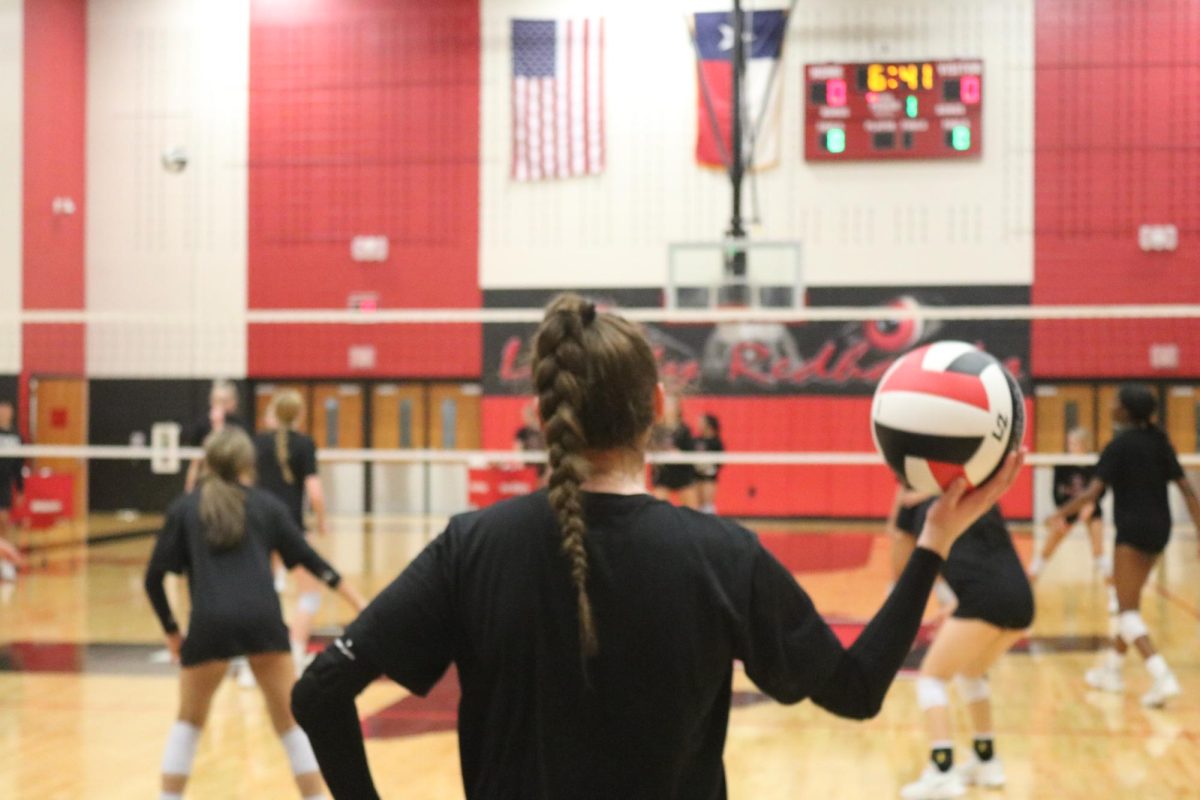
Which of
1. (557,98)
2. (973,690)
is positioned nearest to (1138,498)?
(973,690)

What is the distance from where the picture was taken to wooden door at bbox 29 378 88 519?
1694 cm

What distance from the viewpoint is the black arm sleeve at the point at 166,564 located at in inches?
177

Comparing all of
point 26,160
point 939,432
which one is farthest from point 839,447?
point 939,432

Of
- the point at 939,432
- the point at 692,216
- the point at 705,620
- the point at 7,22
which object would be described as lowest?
the point at 705,620

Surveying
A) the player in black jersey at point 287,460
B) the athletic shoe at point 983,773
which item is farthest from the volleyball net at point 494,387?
the athletic shoe at point 983,773

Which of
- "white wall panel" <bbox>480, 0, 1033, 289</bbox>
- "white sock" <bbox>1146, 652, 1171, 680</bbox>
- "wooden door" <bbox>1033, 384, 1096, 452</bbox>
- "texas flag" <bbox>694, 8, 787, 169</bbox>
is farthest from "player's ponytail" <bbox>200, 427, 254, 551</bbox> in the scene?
"wooden door" <bbox>1033, 384, 1096, 452</bbox>

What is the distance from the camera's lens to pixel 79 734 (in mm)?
6328

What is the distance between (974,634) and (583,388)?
12.2ft

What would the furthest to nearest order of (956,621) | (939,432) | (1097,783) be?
(1097,783) < (956,621) < (939,432)

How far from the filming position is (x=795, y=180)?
1606cm

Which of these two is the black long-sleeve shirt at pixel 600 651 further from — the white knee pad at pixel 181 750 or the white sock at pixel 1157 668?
the white sock at pixel 1157 668

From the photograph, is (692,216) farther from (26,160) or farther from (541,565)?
(541,565)

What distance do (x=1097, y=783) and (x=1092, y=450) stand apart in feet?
37.2

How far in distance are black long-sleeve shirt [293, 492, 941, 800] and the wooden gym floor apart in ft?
12.5
